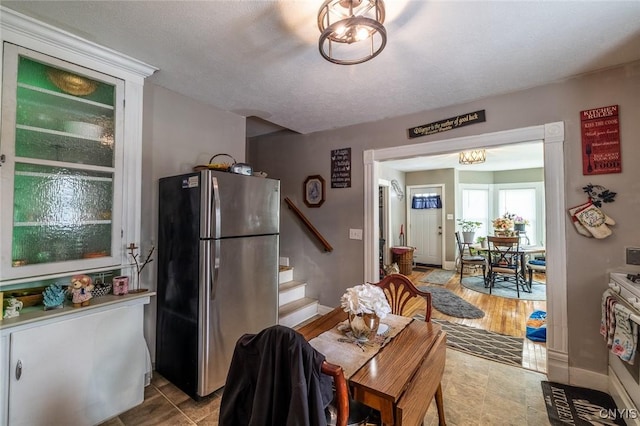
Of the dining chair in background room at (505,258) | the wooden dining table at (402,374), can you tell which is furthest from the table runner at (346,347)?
the dining chair in background room at (505,258)

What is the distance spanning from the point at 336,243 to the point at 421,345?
7.00 feet

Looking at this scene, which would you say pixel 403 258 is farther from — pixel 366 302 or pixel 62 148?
pixel 62 148

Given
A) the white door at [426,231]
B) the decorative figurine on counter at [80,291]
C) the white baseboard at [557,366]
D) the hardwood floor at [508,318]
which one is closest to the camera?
the decorative figurine on counter at [80,291]

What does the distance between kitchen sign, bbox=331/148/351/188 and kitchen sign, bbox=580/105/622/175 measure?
2099mm

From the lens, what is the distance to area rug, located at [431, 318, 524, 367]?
254cm

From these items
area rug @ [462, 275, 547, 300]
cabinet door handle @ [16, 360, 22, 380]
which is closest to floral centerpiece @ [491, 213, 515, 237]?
area rug @ [462, 275, 547, 300]

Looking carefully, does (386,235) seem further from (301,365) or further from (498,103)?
(301,365)

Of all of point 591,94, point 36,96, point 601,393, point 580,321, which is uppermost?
→ point 591,94

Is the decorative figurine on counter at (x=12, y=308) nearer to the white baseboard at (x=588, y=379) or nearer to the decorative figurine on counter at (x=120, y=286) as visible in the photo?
the decorative figurine on counter at (x=120, y=286)

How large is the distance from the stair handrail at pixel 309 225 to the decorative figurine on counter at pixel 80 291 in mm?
2309

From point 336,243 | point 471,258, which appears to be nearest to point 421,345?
point 336,243

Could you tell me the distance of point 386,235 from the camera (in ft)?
19.9

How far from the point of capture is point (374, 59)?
6.24ft

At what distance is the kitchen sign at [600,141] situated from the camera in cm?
199
